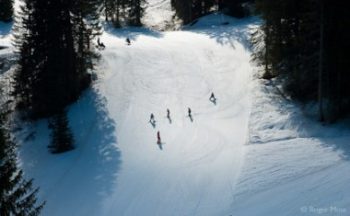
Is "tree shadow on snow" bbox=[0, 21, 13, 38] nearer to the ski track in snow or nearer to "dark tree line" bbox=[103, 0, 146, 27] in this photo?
"dark tree line" bbox=[103, 0, 146, 27]

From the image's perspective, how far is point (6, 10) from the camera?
6881 centimetres

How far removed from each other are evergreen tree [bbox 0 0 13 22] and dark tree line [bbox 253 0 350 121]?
46.6 metres

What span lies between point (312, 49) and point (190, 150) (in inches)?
457

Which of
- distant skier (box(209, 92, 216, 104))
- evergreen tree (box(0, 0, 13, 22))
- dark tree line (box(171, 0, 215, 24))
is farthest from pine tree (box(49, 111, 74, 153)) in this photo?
evergreen tree (box(0, 0, 13, 22))

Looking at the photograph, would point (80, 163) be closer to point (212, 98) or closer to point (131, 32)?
point (212, 98)

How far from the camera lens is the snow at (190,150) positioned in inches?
902

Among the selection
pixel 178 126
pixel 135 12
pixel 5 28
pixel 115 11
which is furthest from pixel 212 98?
pixel 5 28

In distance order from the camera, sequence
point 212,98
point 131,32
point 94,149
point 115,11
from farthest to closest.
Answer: point 115,11 < point 131,32 < point 212,98 < point 94,149

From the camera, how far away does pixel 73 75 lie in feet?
131

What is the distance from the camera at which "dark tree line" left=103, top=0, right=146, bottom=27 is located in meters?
67.8

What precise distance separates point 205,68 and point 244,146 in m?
19.7

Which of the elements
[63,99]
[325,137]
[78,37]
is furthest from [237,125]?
[78,37]

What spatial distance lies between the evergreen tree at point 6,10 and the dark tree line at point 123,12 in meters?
14.9

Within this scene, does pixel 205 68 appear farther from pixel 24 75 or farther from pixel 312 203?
pixel 312 203
